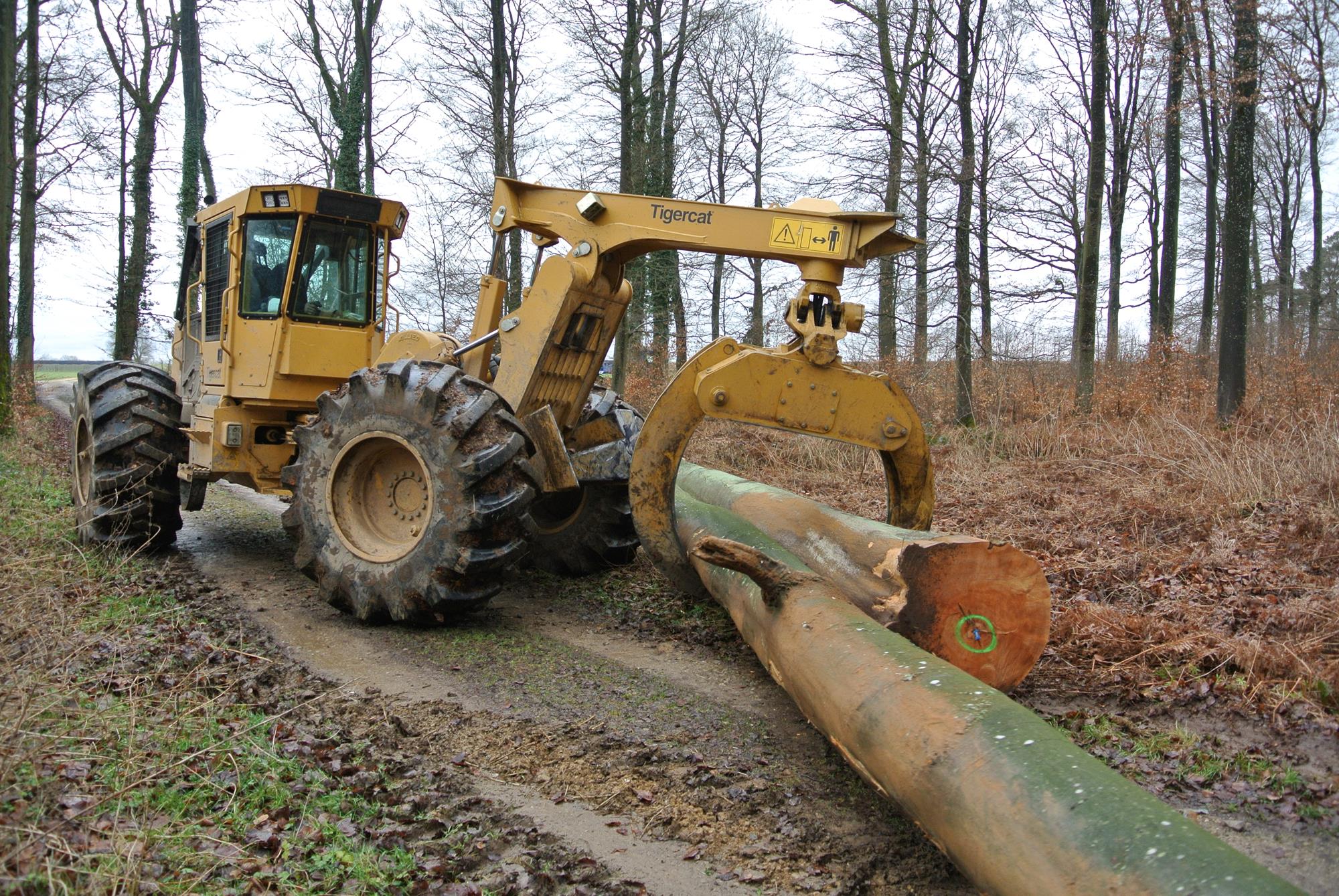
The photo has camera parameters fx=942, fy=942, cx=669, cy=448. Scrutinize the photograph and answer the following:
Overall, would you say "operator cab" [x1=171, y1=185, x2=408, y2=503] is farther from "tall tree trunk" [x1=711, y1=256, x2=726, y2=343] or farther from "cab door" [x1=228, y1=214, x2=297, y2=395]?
"tall tree trunk" [x1=711, y1=256, x2=726, y2=343]

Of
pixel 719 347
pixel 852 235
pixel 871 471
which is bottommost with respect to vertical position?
pixel 871 471

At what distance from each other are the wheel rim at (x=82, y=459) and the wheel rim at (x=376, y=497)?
3.42 metres

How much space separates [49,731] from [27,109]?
24444mm

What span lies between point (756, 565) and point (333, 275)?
5.13 m

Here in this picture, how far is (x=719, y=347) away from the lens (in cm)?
547

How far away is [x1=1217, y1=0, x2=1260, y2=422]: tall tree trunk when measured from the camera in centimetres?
1159

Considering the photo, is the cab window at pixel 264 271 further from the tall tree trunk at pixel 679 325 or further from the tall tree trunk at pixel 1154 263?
the tall tree trunk at pixel 1154 263

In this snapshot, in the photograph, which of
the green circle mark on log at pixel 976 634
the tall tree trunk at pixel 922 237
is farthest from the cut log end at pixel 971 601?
the tall tree trunk at pixel 922 237

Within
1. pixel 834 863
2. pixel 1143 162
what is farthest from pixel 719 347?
pixel 1143 162

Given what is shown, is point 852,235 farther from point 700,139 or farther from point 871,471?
point 700,139

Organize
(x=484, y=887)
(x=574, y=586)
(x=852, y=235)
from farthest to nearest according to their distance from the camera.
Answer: (x=574, y=586) → (x=852, y=235) → (x=484, y=887)

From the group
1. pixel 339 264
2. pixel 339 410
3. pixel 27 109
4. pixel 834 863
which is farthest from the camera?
pixel 27 109

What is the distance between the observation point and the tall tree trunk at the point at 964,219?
13.5 meters

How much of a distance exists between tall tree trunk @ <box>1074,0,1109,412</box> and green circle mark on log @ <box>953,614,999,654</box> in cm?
970
